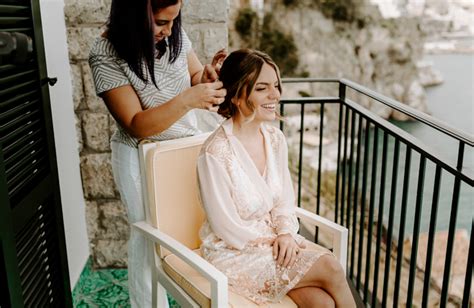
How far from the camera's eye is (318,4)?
74.1ft

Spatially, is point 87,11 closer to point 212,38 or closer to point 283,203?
point 212,38

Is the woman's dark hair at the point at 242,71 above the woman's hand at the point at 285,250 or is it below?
above

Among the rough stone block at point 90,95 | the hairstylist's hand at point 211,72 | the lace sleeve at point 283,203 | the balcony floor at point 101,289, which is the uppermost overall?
the hairstylist's hand at point 211,72

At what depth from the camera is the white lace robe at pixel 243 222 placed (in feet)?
4.59

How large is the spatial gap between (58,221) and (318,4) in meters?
22.7

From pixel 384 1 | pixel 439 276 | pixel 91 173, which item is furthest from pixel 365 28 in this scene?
pixel 91 173

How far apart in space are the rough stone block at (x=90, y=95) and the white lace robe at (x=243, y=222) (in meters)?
1.02

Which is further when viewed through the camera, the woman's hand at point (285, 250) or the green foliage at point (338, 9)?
the green foliage at point (338, 9)

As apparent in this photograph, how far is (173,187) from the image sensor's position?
1.63m

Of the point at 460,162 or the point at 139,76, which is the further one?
the point at 139,76

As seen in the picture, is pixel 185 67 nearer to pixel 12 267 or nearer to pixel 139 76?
pixel 139 76

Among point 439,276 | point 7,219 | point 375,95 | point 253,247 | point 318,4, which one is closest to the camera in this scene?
point 7,219

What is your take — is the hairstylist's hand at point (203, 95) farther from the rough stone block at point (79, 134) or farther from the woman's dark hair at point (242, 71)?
the rough stone block at point (79, 134)

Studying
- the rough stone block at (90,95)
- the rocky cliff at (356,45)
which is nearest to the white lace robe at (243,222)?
the rough stone block at (90,95)
